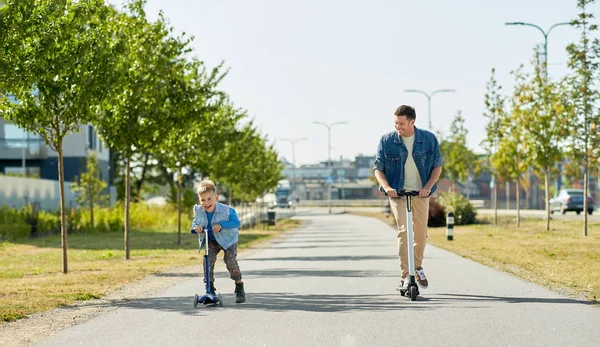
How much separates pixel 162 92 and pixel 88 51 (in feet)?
20.9

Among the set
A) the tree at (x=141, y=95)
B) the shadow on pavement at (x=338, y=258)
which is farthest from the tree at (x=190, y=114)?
the shadow on pavement at (x=338, y=258)

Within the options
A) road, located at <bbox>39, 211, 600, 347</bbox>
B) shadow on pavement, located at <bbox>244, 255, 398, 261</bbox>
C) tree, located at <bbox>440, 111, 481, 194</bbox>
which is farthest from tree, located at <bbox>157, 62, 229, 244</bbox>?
tree, located at <bbox>440, 111, 481, 194</bbox>

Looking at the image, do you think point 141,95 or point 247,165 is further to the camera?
point 247,165

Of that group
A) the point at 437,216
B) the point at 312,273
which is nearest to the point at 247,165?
the point at 437,216

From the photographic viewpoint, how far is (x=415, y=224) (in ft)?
35.4

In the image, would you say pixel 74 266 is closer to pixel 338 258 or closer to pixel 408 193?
pixel 338 258

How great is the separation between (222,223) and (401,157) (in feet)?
6.72

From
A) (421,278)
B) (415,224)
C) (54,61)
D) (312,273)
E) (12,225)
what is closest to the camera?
(421,278)

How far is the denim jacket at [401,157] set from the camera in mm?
10547

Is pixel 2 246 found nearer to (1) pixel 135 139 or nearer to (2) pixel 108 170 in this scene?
(1) pixel 135 139

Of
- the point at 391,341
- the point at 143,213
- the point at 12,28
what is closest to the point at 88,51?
the point at 12,28

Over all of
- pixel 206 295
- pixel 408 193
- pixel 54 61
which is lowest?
pixel 206 295

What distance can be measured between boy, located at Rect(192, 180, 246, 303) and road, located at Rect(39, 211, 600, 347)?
0.56 metres

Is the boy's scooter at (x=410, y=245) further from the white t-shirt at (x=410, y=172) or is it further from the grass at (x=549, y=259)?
the grass at (x=549, y=259)
